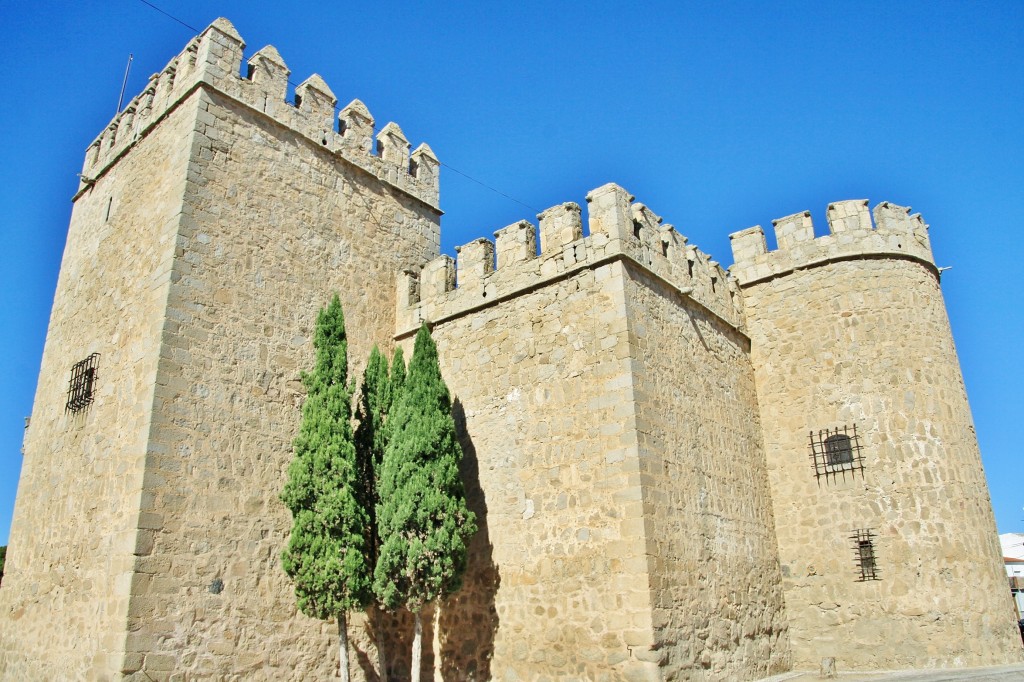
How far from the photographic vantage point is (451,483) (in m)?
8.65

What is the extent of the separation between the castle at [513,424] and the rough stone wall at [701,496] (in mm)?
46

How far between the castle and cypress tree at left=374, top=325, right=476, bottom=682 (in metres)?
0.80

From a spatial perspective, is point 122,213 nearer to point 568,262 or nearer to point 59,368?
point 59,368

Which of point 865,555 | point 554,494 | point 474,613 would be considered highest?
point 554,494

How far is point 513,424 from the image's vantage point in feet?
31.0

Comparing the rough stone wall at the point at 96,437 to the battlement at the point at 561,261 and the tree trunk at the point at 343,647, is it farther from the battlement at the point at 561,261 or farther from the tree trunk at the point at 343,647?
the battlement at the point at 561,261

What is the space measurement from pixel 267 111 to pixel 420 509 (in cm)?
565

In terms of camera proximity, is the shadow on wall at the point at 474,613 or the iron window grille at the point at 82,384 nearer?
the shadow on wall at the point at 474,613

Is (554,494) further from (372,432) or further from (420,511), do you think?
(372,432)

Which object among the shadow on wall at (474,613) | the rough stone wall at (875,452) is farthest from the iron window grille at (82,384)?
the rough stone wall at (875,452)

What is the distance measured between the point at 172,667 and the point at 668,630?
476 centimetres

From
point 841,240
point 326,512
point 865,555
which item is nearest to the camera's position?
point 326,512

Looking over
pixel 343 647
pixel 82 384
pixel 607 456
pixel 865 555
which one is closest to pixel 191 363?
pixel 82 384

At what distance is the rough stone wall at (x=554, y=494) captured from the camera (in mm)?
8031
